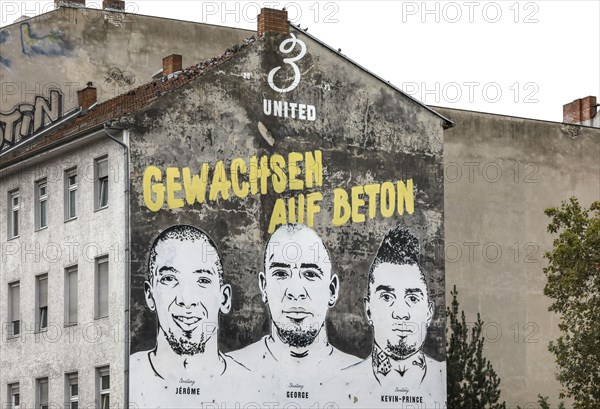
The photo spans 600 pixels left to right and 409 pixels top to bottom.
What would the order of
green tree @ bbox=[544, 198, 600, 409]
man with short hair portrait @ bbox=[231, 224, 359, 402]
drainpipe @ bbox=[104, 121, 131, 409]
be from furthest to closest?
green tree @ bbox=[544, 198, 600, 409], man with short hair portrait @ bbox=[231, 224, 359, 402], drainpipe @ bbox=[104, 121, 131, 409]

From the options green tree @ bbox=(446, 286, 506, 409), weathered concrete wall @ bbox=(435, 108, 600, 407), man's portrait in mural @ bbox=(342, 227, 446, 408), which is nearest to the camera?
man's portrait in mural @ bbox=(342, 227, 446, 408)

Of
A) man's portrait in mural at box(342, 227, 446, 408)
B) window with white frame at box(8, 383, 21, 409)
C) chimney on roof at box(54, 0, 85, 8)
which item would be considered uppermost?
chimney on roof at box(54, 0, 85, 8)

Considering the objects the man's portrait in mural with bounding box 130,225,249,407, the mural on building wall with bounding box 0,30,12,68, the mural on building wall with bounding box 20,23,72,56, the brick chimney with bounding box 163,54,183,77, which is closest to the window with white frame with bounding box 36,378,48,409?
the man's portrait in mural with bounding box 130,225,249,407

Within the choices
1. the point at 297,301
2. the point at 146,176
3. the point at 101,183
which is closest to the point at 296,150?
the point at 297,301

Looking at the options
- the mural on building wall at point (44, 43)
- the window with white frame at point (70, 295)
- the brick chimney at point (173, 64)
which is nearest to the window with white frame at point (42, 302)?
the window with white frame at point (70, 295)

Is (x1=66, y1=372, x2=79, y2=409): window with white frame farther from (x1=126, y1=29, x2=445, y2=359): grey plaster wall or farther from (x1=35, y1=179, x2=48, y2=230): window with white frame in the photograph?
(x1=35, y1=179, x2=48, y2=230): window with white frame

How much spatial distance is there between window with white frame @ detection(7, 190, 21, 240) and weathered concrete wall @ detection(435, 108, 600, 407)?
17.3m

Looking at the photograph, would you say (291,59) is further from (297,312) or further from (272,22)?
(297,312)

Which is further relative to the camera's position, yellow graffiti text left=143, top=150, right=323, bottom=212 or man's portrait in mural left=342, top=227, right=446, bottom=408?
man's portrait in mural left=342, top=227, right=446, bottom=408

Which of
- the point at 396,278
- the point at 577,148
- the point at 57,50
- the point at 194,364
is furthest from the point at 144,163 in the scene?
the point at 577,148

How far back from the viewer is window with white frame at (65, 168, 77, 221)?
40.3 metres

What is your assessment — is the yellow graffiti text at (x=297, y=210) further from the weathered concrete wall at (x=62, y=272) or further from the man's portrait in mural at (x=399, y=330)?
the weathered concrete wall at (x=62, y=272)

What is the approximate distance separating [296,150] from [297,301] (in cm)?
436

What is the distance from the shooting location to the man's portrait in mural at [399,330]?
1633 inches
